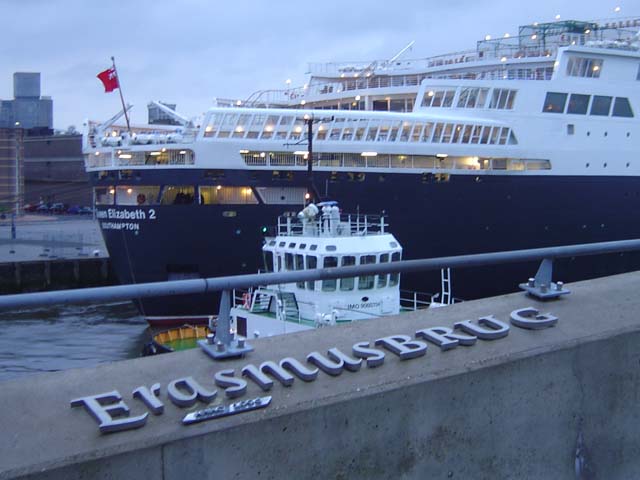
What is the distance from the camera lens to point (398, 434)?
3703 mm

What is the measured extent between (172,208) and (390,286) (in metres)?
10.4

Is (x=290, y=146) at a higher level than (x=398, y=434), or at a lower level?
higher

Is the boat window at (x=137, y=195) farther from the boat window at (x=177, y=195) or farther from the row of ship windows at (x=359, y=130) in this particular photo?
the row of ship windows at (x=359, y=130)

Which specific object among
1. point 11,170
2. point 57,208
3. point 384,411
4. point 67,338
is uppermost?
point 384,411

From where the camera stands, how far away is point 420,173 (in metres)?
26.7

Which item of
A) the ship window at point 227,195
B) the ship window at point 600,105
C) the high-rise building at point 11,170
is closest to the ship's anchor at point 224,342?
the ship window at point 227,195

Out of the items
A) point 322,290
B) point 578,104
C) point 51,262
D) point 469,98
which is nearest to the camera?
point 322,290

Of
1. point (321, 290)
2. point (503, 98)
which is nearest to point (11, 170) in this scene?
point (503, 98)

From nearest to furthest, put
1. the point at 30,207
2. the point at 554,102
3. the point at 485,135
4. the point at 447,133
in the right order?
the point at 447,133 < the point at 485,135 < the point at 554,102 < the point at 30,207

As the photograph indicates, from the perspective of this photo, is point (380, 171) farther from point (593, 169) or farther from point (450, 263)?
point (450, 263)

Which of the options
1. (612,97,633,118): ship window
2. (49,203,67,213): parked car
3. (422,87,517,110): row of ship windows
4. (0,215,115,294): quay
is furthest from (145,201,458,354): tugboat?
(49,203,67,213): parked car

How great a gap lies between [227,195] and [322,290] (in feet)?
31.5

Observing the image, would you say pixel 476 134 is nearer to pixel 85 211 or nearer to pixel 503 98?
pixel 503 98

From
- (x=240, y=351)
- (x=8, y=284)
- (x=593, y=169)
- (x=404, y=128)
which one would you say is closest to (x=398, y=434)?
(x=240, y=351)
